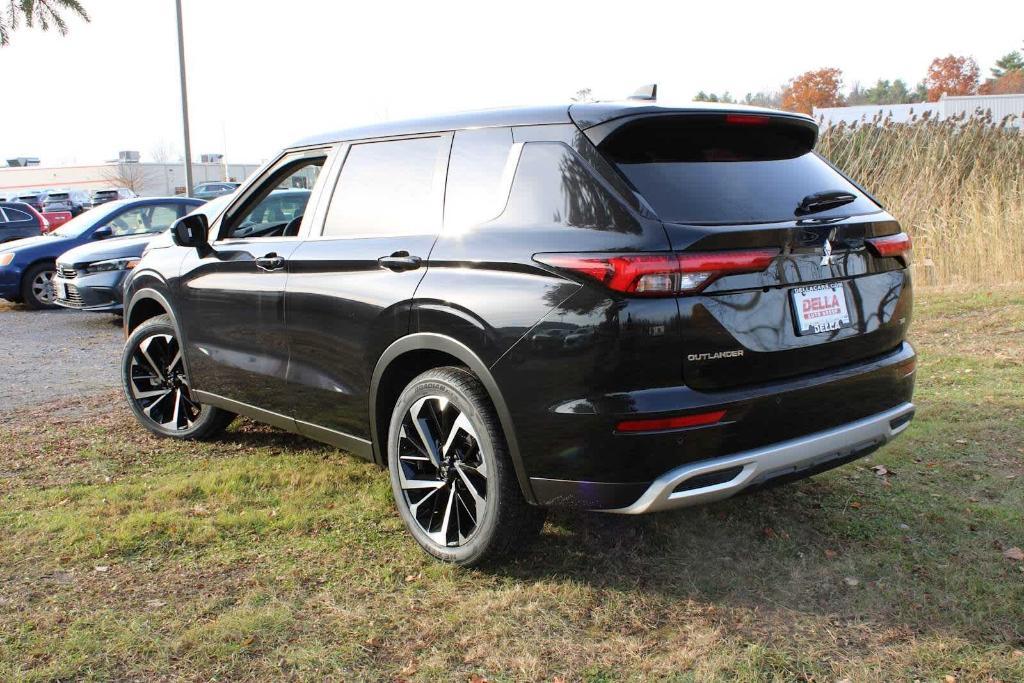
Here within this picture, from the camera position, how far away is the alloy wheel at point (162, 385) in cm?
570

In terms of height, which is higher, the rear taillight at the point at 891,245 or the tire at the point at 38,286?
the rear taillight at the point at 891,245

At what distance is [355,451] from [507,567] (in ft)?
3.23

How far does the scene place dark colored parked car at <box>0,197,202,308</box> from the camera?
41.3 ft

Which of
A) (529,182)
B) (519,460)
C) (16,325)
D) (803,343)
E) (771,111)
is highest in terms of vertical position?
(771,111)

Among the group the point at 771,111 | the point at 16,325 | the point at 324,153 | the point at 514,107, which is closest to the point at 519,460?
the point at 514,107

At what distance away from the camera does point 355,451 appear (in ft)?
14.0

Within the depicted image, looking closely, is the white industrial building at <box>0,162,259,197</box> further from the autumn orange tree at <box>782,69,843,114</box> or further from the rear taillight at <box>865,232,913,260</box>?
the rear taillight at <box>865,232,913,260</box>

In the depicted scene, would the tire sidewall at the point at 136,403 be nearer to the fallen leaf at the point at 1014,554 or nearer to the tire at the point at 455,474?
the tire at the point at 455,474

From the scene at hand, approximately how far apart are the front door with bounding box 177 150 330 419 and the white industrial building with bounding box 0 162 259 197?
237ft

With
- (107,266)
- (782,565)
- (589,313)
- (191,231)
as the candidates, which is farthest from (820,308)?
(107,266)

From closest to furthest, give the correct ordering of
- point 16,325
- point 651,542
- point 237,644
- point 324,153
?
point 237,644, point 651,542, point 324,153, point 16,325

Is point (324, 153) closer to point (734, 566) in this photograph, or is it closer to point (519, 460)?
point (519, 460)

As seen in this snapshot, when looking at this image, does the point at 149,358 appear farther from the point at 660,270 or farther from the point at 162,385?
the point at 660,270

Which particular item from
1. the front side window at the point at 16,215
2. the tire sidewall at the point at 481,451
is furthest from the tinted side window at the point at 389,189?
the front side window at the point at 16,215
